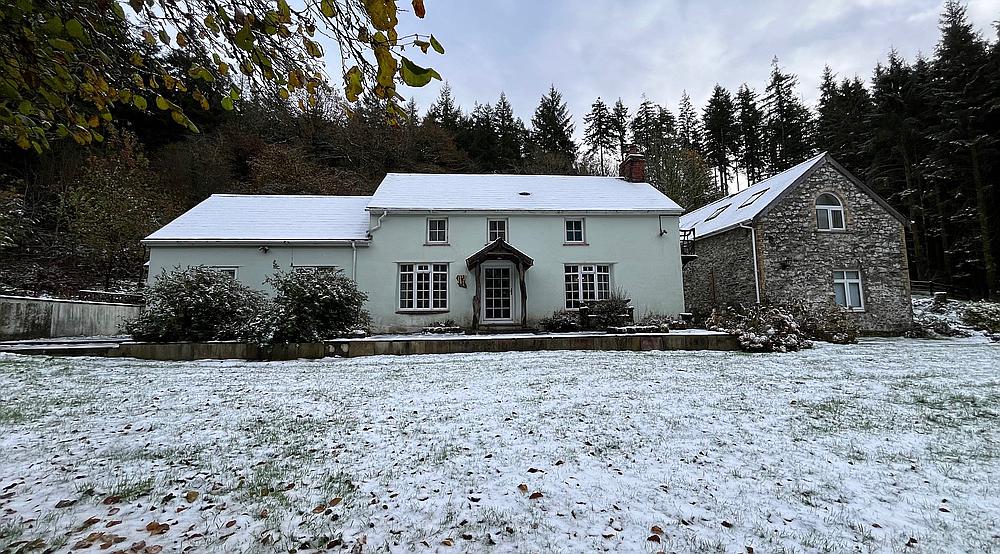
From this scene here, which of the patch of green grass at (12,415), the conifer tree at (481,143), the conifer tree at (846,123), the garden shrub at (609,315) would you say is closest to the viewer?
the patch of green grass at (12,415)

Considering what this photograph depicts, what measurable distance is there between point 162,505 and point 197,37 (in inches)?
121

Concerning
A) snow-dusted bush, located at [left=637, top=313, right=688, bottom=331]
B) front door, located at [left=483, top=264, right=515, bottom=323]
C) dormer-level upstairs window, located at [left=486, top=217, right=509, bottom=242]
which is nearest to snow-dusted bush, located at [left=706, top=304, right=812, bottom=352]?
snow-dusted bush, located at [left=637, top=313, right=688, bottom=331]

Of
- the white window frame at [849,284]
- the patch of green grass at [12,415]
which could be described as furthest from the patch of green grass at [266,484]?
the white window frame at [849,284]

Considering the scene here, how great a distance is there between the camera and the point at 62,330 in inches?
532

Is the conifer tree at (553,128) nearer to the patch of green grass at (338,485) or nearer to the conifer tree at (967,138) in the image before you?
the conifer tree at (967,138)

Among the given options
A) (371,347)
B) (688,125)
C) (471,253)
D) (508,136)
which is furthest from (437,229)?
(688,125)

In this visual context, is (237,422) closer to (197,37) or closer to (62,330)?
(197,37)

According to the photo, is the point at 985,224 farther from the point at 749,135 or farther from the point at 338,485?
the point at 338,485

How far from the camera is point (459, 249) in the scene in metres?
16.4

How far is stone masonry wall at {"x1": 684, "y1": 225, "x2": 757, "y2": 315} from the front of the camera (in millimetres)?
17484

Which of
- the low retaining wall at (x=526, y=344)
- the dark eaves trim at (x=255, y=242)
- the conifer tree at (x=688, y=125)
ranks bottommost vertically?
the low retaining wall at (x=526, y=344)

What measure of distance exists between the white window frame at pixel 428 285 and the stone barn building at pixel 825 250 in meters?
9.65

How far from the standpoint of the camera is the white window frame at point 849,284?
17.3 m

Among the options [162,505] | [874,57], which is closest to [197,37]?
[162,505]
